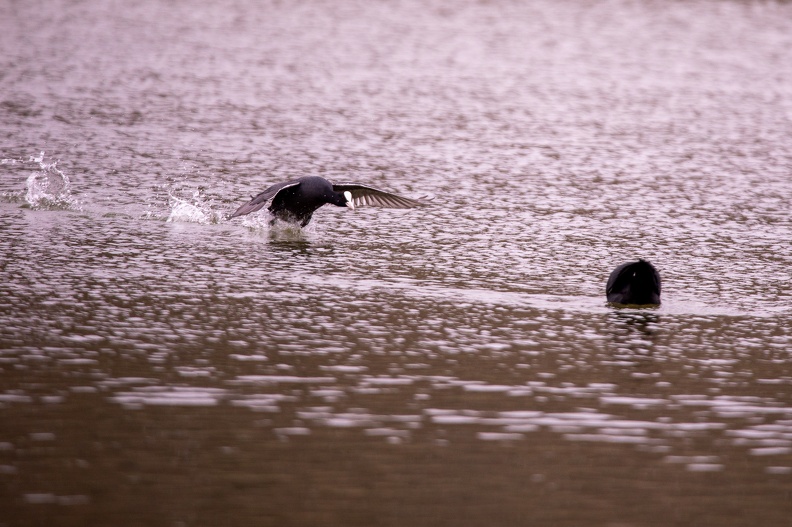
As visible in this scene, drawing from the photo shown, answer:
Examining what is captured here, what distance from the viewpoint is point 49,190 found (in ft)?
40.5

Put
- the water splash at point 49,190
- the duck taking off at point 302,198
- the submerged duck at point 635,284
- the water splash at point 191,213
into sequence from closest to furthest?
1. the submerged duck at point 635,284
2. the duck taking off at point 302,198
3. the water splash at point 191,213
4. the water splash at point 49,190

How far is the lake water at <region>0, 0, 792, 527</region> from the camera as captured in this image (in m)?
5.91

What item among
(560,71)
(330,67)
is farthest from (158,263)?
(560,71)

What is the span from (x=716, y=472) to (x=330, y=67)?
1665cm

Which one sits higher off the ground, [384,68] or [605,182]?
[384,68]

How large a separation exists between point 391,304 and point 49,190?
4.79m

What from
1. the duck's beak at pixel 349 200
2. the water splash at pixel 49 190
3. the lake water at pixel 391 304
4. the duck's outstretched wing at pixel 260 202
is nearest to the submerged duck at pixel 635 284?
the lake water at pixel 391 304

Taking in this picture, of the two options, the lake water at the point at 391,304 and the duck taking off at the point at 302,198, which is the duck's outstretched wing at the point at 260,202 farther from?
the lake water at the point at 391,304

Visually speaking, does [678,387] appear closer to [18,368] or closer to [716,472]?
[716,472]

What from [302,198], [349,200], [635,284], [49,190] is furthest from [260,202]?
[635,284]

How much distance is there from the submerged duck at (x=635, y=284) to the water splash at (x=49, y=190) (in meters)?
5.42

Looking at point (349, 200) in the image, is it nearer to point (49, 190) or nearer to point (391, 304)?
point (391, 304)

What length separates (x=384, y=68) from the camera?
2225 centimetres

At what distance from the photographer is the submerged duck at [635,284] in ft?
29.7
